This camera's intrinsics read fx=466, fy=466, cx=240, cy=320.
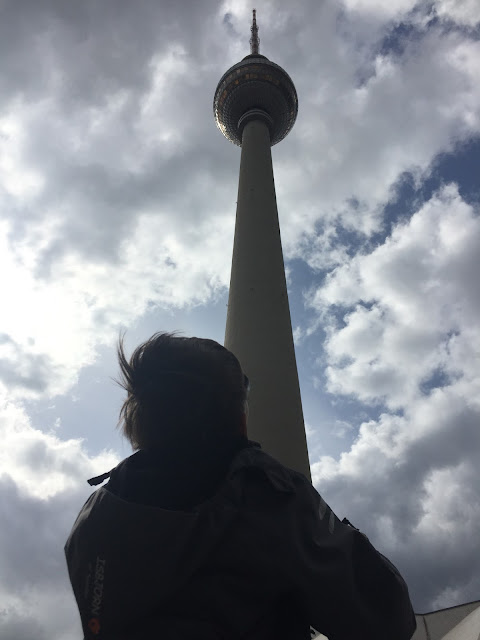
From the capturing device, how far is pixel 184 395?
279 cm

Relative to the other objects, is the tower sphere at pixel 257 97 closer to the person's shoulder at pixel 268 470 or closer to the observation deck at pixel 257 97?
the observation deck at pixel 257 97

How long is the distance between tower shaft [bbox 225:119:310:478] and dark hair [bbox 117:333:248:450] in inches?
457

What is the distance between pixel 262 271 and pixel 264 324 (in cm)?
308

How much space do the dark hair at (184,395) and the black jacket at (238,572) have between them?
384 mm

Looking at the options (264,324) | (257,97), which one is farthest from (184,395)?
(257,97)

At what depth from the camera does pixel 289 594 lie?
7.42 feet

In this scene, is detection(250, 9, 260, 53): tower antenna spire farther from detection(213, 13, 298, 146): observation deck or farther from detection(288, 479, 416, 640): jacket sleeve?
detection(288, 479, 416, 640): jacket sleeve

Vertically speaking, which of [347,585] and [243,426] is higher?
[243,426]

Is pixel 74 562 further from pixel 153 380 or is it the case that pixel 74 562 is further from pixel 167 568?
pixel 153 380

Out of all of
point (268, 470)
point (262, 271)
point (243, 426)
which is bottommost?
point (268, 470)

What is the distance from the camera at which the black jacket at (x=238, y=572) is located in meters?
2.17

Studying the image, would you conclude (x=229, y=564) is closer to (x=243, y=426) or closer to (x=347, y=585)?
(x=347, y=585)

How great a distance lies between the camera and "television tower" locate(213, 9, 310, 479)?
14.8 meters

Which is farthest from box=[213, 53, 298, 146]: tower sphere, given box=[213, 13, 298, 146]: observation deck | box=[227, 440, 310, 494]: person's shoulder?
box=[227, 440, 310, 494]: person's shoulder
